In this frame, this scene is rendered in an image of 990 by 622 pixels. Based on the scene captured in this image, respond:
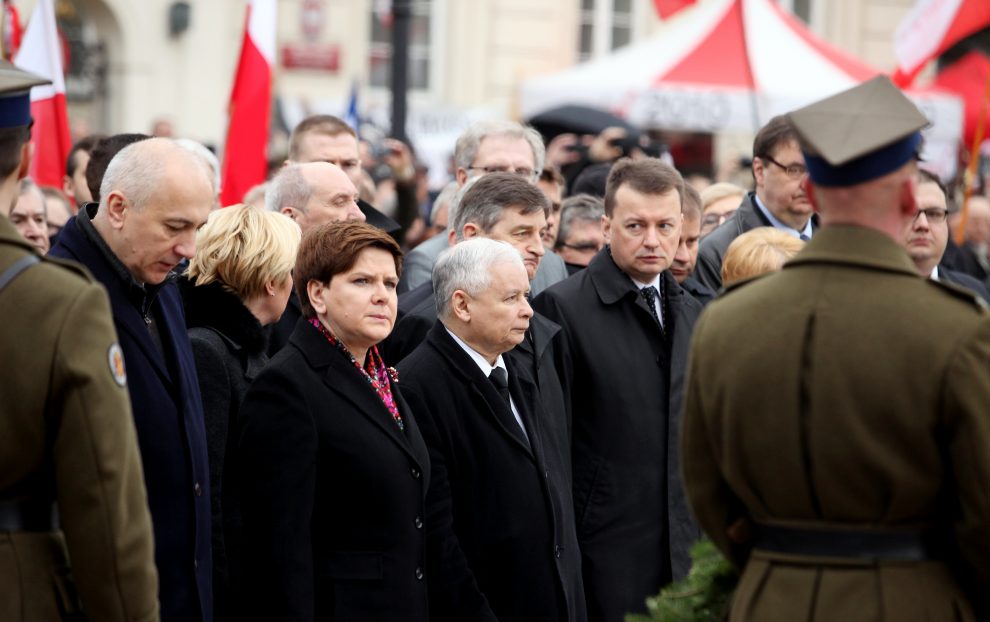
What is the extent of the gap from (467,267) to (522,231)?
798mm

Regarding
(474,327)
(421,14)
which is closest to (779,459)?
(474,327)

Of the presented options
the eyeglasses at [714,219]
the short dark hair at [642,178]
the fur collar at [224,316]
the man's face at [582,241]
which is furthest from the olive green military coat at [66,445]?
the eyeglasses at [714,219]

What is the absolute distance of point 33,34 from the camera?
9.55 m

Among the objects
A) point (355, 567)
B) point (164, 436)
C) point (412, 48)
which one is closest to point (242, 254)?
point (164, 436)

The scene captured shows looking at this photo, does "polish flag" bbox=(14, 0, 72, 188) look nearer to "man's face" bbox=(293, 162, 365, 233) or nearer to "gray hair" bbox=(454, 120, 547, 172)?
"gray hair" bbox=(454, 120, 547, 172)

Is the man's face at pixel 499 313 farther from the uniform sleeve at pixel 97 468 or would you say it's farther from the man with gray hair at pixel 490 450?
the uniform sleeve at pixel 97 468

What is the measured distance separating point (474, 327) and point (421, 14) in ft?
60.7

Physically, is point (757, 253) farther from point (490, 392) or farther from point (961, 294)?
point (961, 294)

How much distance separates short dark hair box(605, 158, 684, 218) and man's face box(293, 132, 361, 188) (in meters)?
1.49

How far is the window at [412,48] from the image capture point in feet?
76.9

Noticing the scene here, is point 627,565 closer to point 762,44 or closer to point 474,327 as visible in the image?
point 474,327

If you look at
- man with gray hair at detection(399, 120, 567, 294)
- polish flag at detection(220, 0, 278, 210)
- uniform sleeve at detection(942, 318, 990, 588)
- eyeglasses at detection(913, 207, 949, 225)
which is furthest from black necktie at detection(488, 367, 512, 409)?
polish flag at detection(220, 0, 278, 210)

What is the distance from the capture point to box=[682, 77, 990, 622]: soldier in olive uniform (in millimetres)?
3619

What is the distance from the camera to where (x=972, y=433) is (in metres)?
3.55
